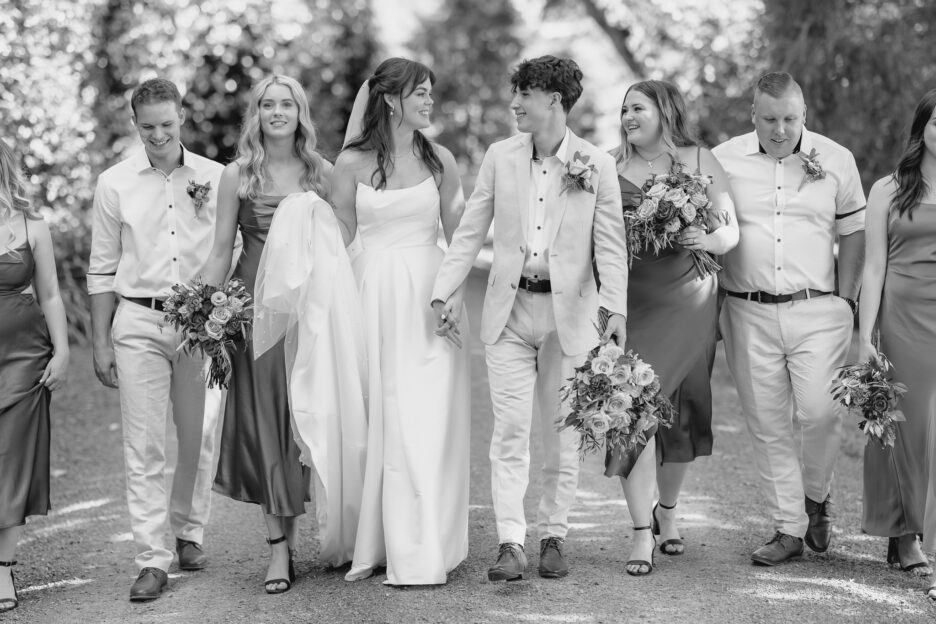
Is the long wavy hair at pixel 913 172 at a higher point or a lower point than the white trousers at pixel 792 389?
higher

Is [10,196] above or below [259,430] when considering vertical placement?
above

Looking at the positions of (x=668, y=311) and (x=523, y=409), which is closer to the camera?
(x=523, y=409)

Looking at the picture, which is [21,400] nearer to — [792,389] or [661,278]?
[661,278]

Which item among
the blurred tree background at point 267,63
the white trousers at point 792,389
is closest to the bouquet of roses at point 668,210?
the white trousers at point 792,389

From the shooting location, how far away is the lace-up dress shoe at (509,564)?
567 cm

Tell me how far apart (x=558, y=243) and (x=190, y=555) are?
269 cm

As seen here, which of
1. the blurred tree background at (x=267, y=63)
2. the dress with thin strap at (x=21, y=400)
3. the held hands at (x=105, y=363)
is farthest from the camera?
the blurred tree background at (x=267, y=63)

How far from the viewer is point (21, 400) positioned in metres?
5.96

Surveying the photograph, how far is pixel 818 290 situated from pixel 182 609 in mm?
3624

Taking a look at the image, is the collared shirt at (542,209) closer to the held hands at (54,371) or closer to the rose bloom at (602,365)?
the rose bloom at (602,365)

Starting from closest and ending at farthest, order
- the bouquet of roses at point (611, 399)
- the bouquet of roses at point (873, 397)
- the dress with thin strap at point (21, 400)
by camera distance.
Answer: the bouquet of roses at point (611, 399) → the bouquet of roses at point (873, 397) → the dress with thin strap at point (21, 400)

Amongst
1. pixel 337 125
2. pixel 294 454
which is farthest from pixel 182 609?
pixel 337 125

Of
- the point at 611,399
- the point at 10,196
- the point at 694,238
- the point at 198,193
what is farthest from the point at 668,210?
the point at 10,196

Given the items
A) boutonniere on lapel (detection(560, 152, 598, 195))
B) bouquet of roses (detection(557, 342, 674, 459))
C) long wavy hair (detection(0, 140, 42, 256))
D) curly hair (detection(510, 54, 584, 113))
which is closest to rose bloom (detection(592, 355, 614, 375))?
bouquet of roses (detection(557, 342, 674, 459))
